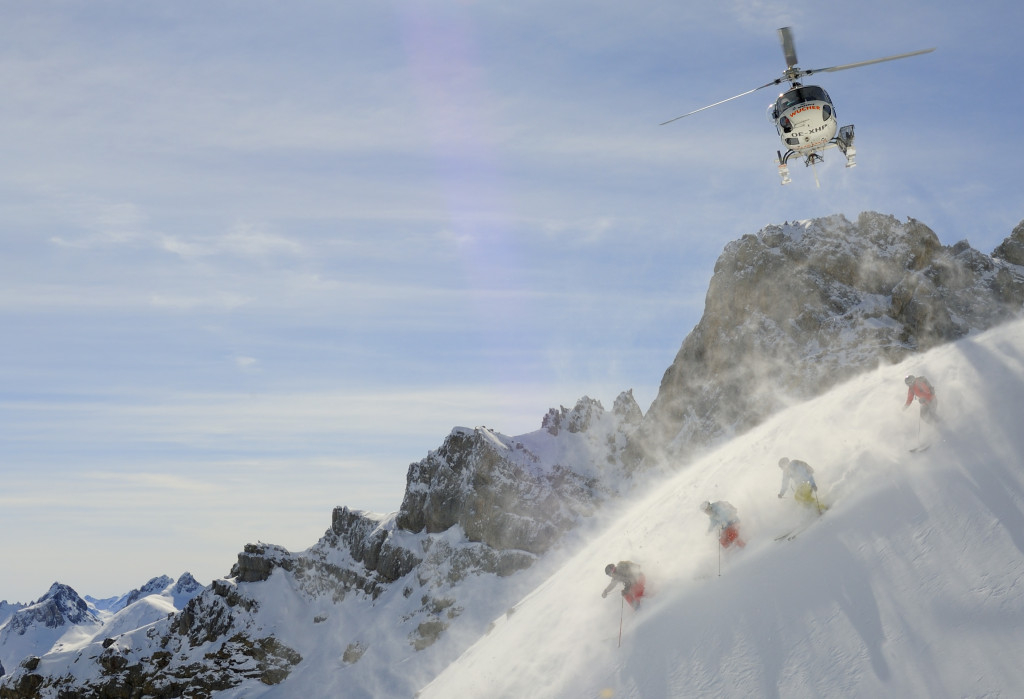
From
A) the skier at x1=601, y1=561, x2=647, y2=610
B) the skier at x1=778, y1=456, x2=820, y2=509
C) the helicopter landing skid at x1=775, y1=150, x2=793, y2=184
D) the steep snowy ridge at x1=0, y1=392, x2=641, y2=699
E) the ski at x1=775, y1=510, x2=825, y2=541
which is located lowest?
the steep snowy ridge at x1=0, y1=392, x2=641, y2=699

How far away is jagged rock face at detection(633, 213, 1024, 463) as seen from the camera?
365ft

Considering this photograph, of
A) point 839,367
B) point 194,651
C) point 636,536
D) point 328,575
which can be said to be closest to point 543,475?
point 328,575

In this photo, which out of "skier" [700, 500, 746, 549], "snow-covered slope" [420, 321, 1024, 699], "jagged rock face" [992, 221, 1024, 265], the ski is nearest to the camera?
"snow-covered slope" [420, 321, 1024, 699]

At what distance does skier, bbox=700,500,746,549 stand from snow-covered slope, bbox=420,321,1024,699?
12.4 inches

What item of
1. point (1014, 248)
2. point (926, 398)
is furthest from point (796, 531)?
point (1014, 248)

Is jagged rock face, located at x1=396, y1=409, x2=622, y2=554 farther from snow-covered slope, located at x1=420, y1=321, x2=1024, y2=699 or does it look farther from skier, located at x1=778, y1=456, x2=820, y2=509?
skier, located at x1=778, y1=456, x2=820, y2=509

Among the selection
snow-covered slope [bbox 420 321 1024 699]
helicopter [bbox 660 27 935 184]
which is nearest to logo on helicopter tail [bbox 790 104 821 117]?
helicopter [bbox 660 27 935 184]

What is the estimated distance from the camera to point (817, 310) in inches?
4670

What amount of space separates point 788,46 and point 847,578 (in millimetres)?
20890

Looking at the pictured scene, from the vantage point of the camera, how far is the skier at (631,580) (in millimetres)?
20406

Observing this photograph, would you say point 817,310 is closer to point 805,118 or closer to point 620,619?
point 805,118

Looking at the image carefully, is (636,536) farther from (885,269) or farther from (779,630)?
(885,269)

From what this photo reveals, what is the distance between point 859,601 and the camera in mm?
14992

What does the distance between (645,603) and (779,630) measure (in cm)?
505
